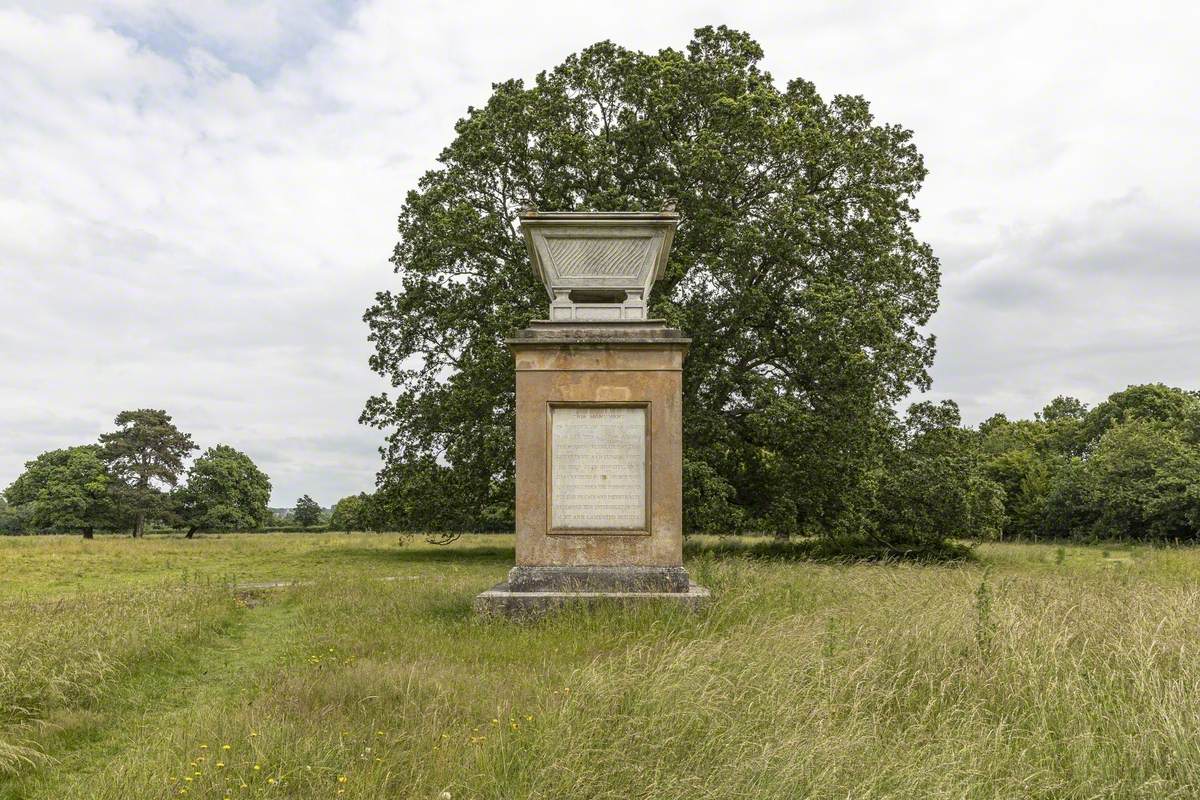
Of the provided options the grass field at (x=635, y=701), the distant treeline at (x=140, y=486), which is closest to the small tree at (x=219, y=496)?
the distant treeline at (x=140, y=486)

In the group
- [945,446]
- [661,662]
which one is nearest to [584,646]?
[661,662]

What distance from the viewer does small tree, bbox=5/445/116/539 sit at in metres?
52.8

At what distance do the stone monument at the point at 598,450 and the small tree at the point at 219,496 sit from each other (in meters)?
50.6

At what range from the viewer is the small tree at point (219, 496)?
55906 mm

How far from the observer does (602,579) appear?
34.2 feet

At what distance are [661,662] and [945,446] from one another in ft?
60.2

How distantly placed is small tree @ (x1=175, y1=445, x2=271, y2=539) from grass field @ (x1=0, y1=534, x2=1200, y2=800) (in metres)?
48.8

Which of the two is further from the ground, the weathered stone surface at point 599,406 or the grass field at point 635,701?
the weathered stone surface at point 599,406

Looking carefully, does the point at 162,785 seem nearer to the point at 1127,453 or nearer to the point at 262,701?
the point at 262,701

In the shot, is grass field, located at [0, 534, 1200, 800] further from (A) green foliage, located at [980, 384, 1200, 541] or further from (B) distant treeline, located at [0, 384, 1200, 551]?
(A) green foliage, located at [980, 384, 1200, 541]

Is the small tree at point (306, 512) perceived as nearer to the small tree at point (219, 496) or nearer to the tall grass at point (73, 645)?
the small tree at point (219, 496)

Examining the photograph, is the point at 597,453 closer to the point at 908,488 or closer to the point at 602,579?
the point at 602,579

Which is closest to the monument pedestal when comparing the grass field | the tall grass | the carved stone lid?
the carved stone lid

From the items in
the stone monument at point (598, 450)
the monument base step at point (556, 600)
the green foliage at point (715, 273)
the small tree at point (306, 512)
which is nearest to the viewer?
the monument base step at point (556, 600)
